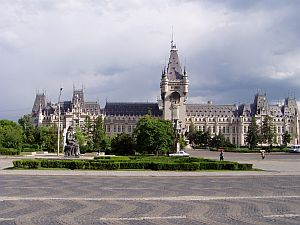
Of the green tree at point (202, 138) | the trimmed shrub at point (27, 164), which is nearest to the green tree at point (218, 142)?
the green tree at point (202, 138)

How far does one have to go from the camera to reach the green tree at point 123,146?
8806 centimetres

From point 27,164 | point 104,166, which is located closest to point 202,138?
point 104,166

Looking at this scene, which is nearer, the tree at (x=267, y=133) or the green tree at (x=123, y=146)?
the green tree at (x=123, y=146)

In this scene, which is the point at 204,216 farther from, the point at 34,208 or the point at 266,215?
the point at 34,208

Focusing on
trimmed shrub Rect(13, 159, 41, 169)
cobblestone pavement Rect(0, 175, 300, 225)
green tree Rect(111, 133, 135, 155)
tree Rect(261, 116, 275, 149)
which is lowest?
cobblestone pavement Rect(0, 175, 300, 225)

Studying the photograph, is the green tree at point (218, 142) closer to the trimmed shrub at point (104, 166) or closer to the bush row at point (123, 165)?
the bush row at point (123, 165)

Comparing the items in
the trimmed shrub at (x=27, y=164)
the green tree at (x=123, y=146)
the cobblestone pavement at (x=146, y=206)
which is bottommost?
the cobblestone pavement at (x=146, y=206)

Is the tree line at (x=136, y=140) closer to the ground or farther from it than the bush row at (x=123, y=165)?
farther from it

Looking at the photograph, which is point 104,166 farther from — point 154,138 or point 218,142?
point 218,142

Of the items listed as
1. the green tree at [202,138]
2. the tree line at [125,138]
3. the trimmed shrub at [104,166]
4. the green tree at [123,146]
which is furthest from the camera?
the green tree at [202,138]

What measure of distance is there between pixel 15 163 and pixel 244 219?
98.4 feet

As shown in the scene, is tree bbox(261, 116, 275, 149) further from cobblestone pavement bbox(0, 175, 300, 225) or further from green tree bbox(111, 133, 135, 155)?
cobblestone pavement bbox(0, 175, 300, 225)

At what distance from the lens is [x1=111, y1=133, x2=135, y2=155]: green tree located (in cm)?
8806

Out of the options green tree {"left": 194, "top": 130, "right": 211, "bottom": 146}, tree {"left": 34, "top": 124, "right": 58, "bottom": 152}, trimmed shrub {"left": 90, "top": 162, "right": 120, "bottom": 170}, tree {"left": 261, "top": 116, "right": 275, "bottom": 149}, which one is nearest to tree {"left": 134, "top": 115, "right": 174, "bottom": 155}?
tree {"left": 34, "top": 124, "right": 58, "bottom": 152}
